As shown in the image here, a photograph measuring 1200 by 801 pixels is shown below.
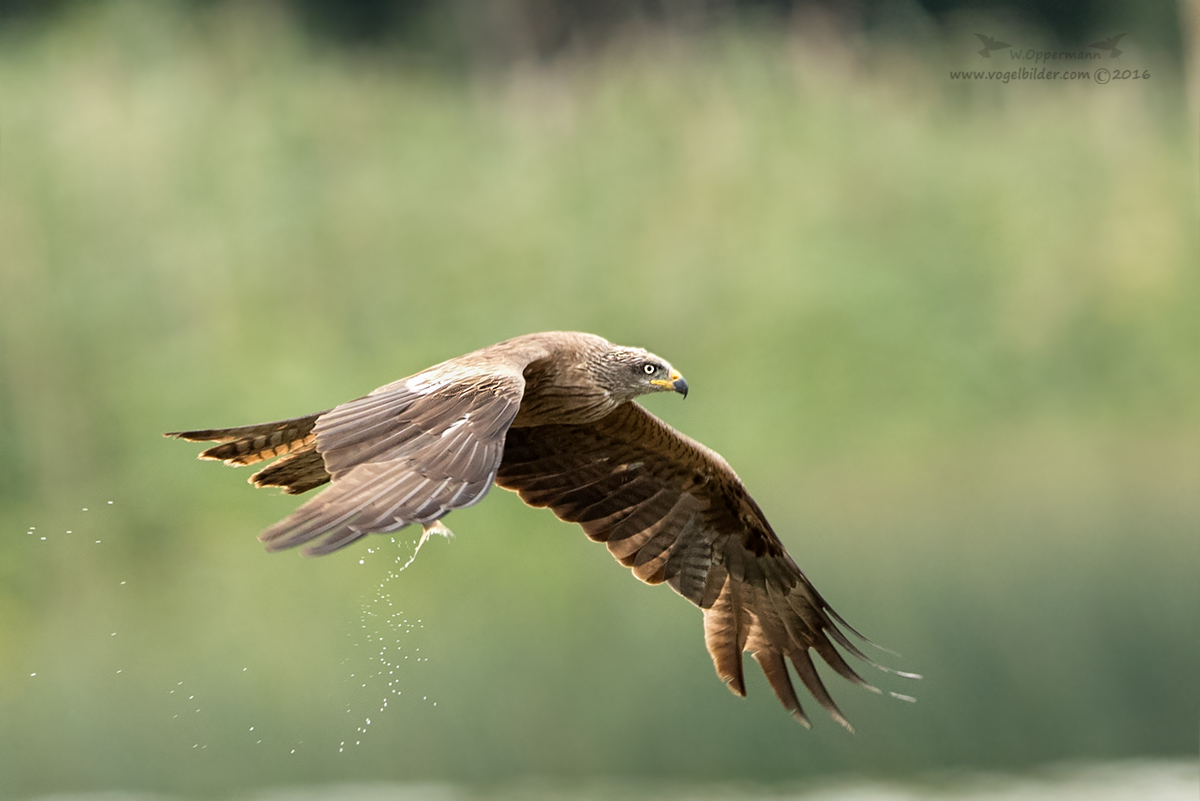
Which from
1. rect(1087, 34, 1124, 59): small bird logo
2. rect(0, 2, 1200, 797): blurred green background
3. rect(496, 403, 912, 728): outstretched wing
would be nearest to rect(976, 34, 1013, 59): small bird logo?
rect(0, 2, 1200, 797): blurred green background

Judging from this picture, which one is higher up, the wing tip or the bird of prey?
the bird of prey

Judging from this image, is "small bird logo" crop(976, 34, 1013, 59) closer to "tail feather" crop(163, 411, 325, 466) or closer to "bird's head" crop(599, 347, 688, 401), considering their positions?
"bird's head" crop(599, 347, 688, 401)

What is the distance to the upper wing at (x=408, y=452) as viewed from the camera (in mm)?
4699

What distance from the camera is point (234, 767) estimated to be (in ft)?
36.0

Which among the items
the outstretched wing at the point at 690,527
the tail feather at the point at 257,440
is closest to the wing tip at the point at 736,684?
the outstretched wing at the point at 690,527

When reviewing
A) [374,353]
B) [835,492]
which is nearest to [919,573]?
[835,492]

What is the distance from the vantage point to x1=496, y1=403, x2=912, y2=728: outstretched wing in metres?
6.88

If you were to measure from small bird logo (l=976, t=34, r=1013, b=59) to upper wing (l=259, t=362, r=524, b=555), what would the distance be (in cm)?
1133

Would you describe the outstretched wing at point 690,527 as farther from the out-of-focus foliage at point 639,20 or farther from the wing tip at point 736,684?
the out-of-focus foliage at point 639,20

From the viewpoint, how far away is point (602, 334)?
1341 centimetres

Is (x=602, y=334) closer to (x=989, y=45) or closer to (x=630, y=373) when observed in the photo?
(x=989, y=45)

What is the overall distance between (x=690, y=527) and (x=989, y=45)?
10.2m

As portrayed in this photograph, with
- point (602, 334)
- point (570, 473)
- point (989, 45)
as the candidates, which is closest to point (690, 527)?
point (570, 473)

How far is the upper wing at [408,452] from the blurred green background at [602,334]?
240 inches
